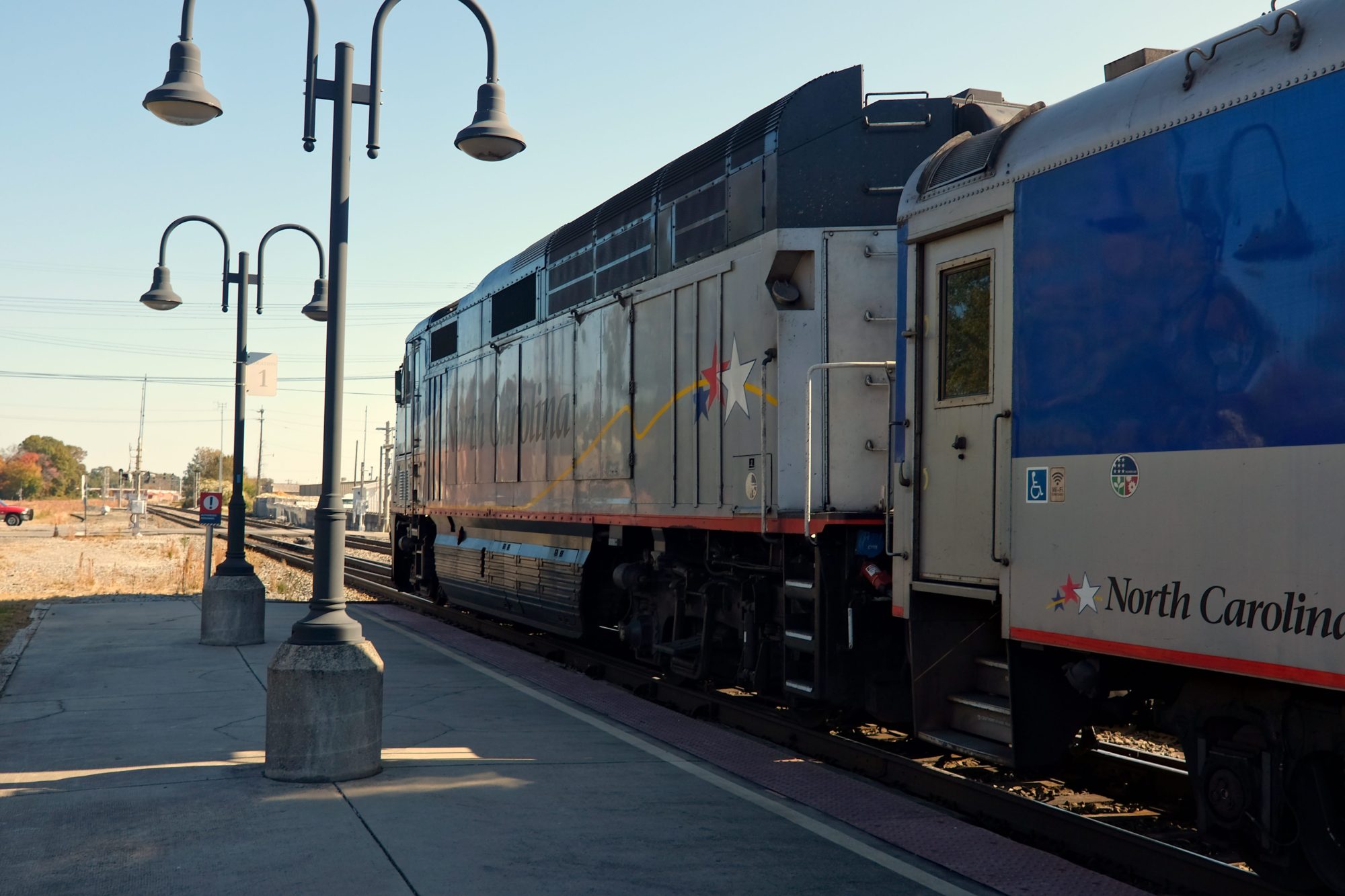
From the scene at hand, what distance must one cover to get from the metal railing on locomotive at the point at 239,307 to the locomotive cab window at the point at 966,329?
1008 centimetres

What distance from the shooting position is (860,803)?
266 inches

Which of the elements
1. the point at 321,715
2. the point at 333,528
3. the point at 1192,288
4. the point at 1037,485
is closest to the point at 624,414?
the point at 333,528

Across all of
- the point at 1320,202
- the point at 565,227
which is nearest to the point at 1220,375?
the point at 1320,202

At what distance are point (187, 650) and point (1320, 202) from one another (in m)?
12.4

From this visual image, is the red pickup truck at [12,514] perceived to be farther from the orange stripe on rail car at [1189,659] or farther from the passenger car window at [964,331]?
the orange stripe on rail car at [1189,659]

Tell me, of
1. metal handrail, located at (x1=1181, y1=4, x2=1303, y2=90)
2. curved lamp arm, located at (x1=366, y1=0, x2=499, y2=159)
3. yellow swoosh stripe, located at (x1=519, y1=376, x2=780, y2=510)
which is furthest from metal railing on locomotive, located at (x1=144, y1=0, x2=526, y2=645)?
metal handrail, located at (x1=1181, y1=4, x2=1303, y2=90)

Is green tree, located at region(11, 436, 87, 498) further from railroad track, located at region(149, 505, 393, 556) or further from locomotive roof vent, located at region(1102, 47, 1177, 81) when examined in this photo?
locomotive roof vent, located at region(1102, 47, 1177, 81)

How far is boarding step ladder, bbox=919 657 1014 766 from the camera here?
6070 mm

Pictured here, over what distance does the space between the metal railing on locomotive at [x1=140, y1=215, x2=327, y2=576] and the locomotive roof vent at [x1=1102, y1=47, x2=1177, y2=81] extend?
11.2 metres

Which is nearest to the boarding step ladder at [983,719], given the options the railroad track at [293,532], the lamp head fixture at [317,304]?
the railroad track at [293,532]

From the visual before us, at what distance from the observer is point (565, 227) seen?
44.0ft

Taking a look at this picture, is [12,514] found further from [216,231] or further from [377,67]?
[377,67]

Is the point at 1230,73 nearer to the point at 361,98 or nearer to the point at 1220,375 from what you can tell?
the point at 1220,375

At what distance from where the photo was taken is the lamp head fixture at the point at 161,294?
16.8 metres
